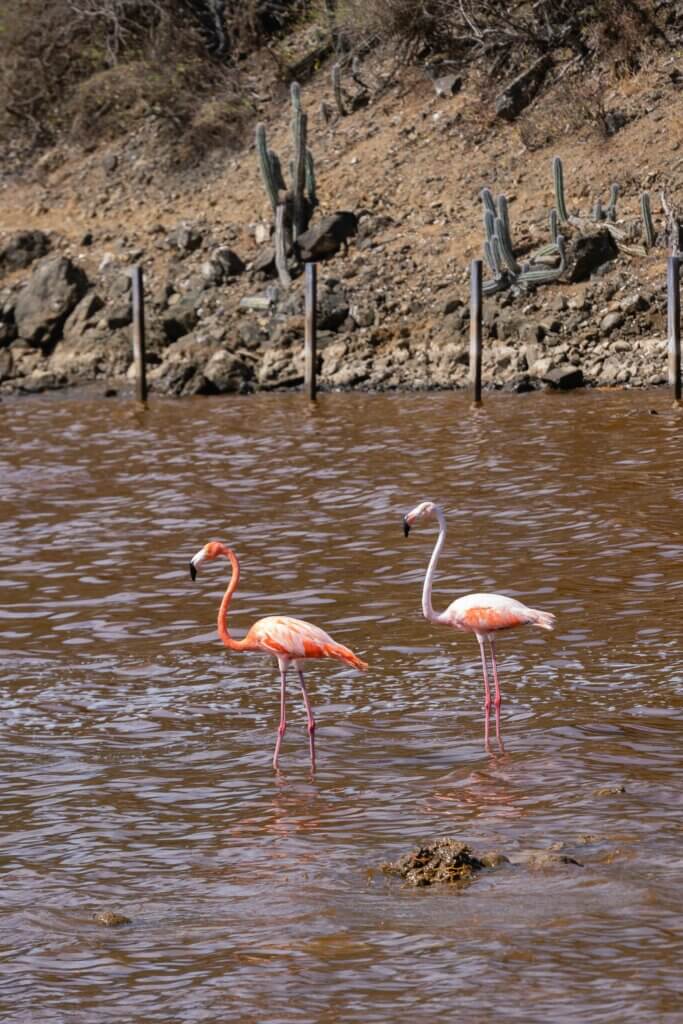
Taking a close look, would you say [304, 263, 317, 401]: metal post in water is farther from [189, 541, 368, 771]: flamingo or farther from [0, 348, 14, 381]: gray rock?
[189, 541, 368, 771]: flamingo

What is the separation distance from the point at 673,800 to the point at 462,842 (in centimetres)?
116

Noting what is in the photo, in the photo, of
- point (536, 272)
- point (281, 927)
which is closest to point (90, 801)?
point (281, 927)

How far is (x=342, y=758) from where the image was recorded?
8.84 m

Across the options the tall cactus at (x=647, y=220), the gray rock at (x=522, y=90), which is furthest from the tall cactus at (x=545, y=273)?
the gray rock at (x=522, y=90)

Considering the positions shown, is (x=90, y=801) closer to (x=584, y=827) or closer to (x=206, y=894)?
(x=206, y=894)

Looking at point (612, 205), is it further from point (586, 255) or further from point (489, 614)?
point (489, 614)

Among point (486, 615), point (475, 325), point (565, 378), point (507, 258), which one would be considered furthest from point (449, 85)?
point (486, 615)

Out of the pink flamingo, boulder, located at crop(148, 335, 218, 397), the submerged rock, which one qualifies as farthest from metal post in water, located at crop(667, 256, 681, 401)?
the submerged rock

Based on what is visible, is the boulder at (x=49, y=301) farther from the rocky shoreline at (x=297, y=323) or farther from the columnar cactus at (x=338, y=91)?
the columnar cactus at (x=338, y=91)

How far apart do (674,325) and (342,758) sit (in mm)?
14741

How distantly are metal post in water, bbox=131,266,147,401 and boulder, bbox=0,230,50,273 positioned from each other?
24.9ft

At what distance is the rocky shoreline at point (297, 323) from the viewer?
25.6 m

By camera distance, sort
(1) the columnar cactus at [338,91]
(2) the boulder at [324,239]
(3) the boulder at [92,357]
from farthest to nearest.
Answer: (1) the columnar cactus at [338,91], (2) the boulder at [324,239], (3) the boulder at [92,357]

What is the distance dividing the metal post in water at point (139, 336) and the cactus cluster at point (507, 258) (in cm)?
541
